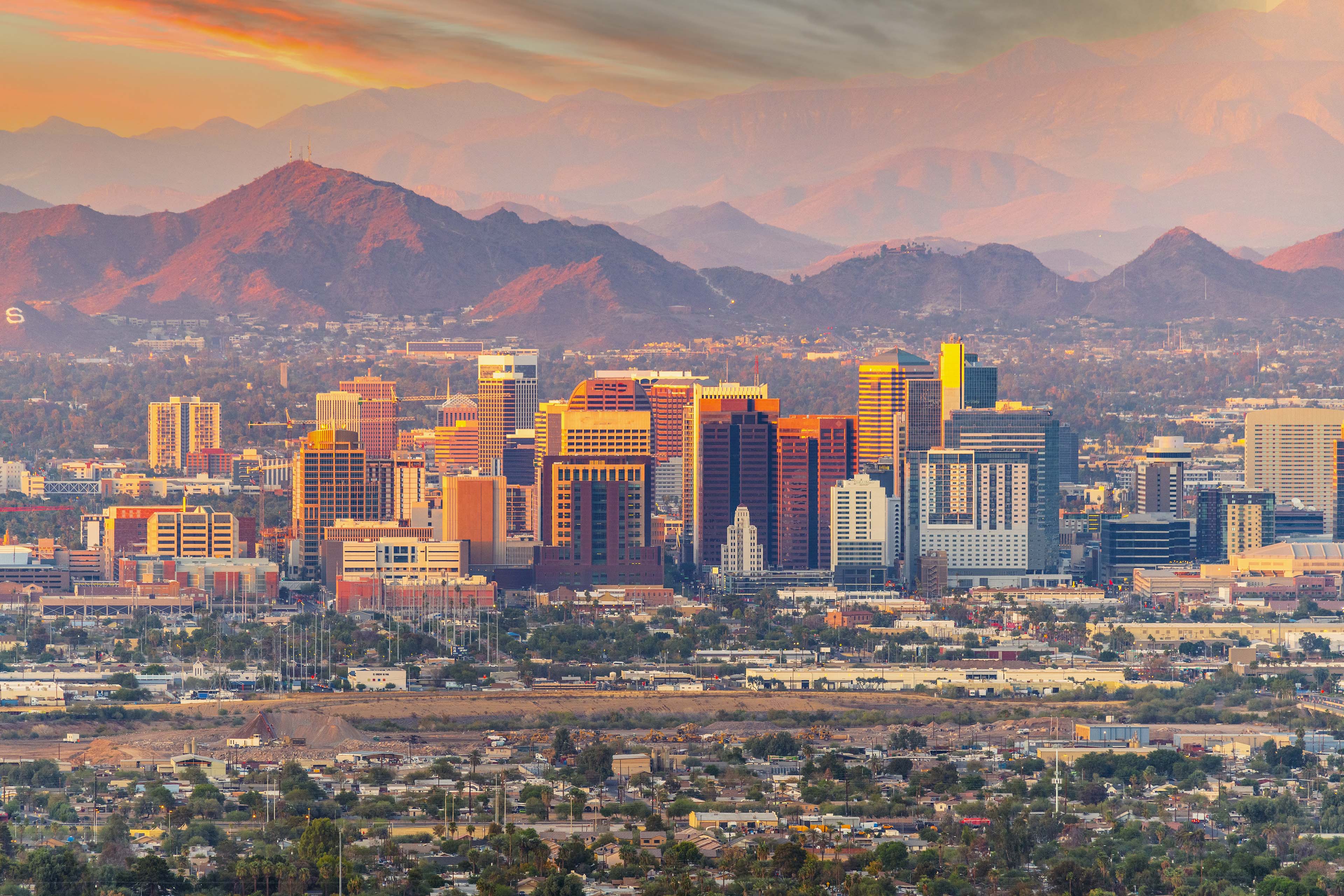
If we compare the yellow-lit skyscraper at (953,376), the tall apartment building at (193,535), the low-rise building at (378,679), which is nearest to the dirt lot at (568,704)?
the low-rise building at (378,679)

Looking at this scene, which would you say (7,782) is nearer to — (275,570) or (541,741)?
(541,741)

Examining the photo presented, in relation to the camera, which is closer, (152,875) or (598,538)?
(152,875)

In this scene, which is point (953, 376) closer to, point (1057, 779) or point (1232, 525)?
point (1232, 525)

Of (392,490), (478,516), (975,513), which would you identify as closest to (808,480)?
(975,513)

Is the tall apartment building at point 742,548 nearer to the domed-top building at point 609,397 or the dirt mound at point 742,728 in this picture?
the domed-top building at point 609,397

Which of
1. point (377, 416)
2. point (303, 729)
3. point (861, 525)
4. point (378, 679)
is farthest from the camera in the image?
point (377, 416)
